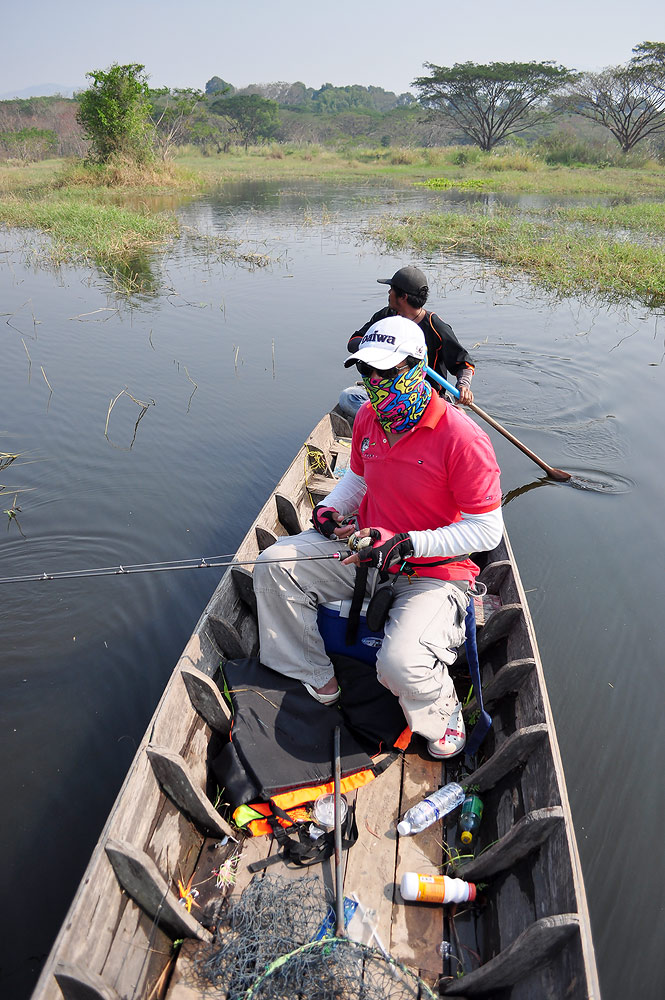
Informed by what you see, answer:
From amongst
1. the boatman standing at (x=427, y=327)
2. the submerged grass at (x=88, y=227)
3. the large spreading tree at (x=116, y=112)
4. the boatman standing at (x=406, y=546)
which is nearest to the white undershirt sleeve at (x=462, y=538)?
the boatman standing at (x=406, y=546)

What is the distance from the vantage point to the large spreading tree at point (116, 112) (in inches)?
1056

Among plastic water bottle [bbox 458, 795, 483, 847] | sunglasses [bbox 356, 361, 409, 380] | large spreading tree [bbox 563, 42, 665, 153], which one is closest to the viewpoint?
plastic water bottle [bbox 458, 795, 483, 847]

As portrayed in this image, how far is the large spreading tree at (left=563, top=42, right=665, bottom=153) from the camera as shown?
4066 centimetres

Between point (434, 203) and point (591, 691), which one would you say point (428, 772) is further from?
point (434, 203)

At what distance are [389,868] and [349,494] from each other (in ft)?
6.76

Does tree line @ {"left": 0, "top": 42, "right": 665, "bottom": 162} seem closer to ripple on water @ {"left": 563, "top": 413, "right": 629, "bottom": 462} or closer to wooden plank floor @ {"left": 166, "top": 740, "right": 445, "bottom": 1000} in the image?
ripple on water @ {"left": 563, "top": 413, "right": 629, "bottom": 462}

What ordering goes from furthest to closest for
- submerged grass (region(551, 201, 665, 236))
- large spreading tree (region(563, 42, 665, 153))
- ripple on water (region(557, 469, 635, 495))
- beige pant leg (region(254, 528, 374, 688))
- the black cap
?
large spreading tree (region(563, 42, 665, 153)) → submerged grass (region(551, 201, 665, 236)) → ripple on water (region(557, 469, 635, 495)) → the black cap → beige pant leg (region(254, 528, 374, 688))

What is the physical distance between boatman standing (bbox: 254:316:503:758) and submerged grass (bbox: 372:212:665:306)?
12.9m

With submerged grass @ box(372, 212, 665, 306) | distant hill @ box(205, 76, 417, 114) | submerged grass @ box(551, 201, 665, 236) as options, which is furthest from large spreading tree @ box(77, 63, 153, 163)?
distant hill @ box(205, 76, 417, 114)

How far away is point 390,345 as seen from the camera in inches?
122

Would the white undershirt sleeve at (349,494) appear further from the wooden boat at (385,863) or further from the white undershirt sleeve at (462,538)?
the wooden boat at (385,863)

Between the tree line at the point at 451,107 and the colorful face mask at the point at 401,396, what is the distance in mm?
30413

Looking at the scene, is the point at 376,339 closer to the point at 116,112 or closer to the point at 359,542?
the point at 359,542

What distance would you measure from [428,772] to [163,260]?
16165 millimetres
